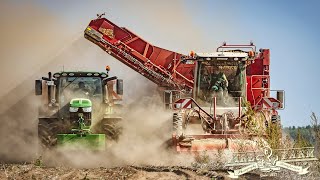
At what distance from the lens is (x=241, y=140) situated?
15.6 metres

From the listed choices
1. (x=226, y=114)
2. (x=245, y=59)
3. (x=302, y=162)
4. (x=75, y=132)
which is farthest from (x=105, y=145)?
(x=302, y=162)

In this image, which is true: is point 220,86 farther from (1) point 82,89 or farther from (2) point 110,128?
(1) point 82,89

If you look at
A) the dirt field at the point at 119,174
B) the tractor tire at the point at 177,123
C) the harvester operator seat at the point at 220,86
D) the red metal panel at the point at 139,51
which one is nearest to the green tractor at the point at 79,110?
the tractor tire at the point at 177,123

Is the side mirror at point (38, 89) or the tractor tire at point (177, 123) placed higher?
the side mirror at point (38, 89)

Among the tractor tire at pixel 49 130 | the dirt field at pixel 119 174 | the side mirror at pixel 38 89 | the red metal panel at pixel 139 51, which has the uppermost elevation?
the red metal panel at pixel 139 51

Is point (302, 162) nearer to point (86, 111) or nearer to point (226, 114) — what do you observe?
point (226, 114)

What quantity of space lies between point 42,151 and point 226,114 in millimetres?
4999

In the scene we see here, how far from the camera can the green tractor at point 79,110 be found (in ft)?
55.9

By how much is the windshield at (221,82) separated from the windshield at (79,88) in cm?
304

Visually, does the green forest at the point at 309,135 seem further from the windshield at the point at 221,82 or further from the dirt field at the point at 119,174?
the windshield at the point at 221,82

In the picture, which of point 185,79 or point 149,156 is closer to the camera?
point 149,156

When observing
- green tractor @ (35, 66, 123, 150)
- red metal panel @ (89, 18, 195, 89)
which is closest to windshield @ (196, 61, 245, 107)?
green tractor @ (35, 66, 123, 150)

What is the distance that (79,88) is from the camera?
61.2ft

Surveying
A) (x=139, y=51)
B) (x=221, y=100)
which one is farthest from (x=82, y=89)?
(x=139, y=51)
